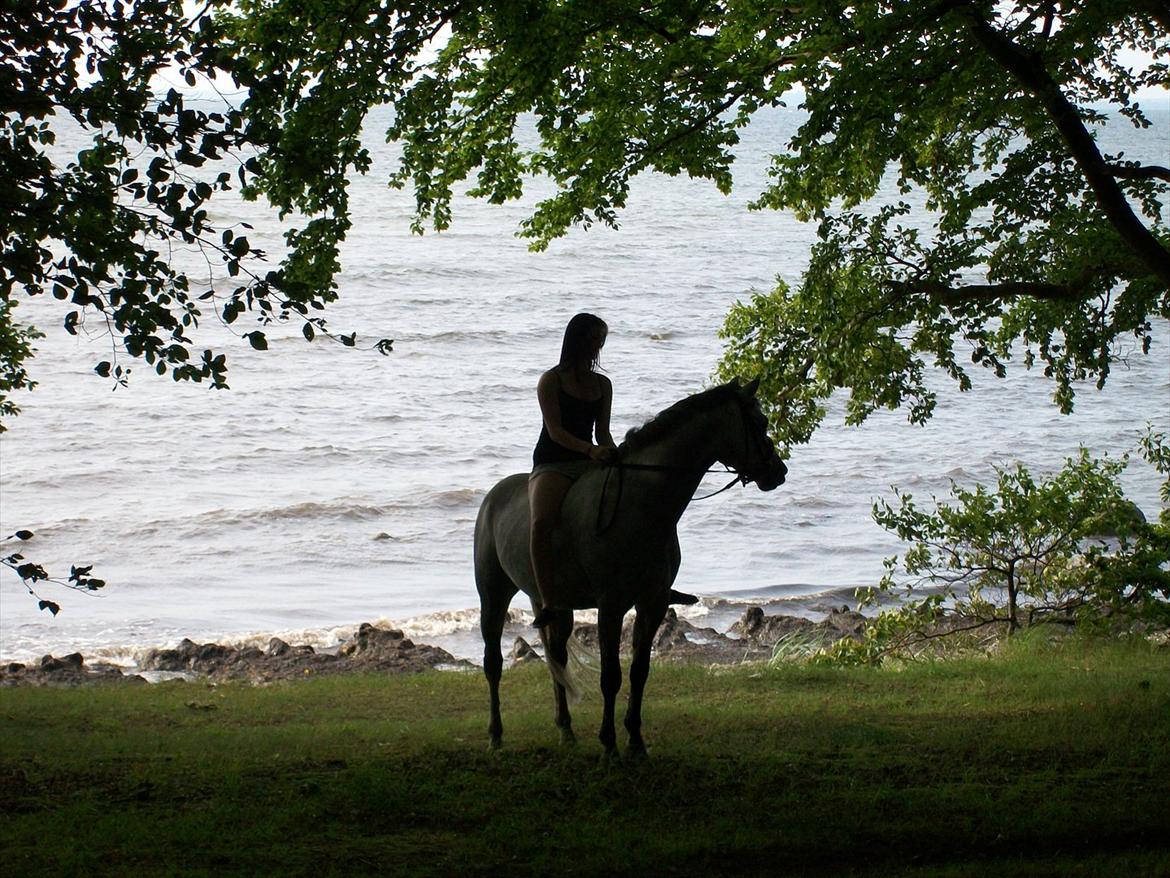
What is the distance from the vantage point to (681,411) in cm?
777

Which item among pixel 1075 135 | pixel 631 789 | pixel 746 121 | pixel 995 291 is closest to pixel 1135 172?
pixel 1075 135

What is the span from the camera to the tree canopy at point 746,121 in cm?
757

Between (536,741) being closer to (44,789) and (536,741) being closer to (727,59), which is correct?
(44,789)

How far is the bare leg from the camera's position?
321 inches

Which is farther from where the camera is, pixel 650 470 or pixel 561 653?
pixel 561 653

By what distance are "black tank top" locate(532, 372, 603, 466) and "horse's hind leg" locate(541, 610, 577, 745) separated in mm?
1113

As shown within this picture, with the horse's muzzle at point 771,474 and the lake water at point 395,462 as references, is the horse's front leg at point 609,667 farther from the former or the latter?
the lake water at point 395,462

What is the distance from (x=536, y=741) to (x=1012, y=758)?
3287 mm

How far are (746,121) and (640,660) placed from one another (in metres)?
5.37

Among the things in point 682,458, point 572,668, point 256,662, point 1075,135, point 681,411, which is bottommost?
point 256,662

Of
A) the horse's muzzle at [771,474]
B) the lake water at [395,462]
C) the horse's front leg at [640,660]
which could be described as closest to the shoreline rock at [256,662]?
the lake water at [395,462]

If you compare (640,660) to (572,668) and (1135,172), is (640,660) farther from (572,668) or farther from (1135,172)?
(1135,172)

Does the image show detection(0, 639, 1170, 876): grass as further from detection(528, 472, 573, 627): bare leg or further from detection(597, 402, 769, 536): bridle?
detection(597, 402, 769, 536): bridle

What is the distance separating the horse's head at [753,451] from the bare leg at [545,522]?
1.17m
